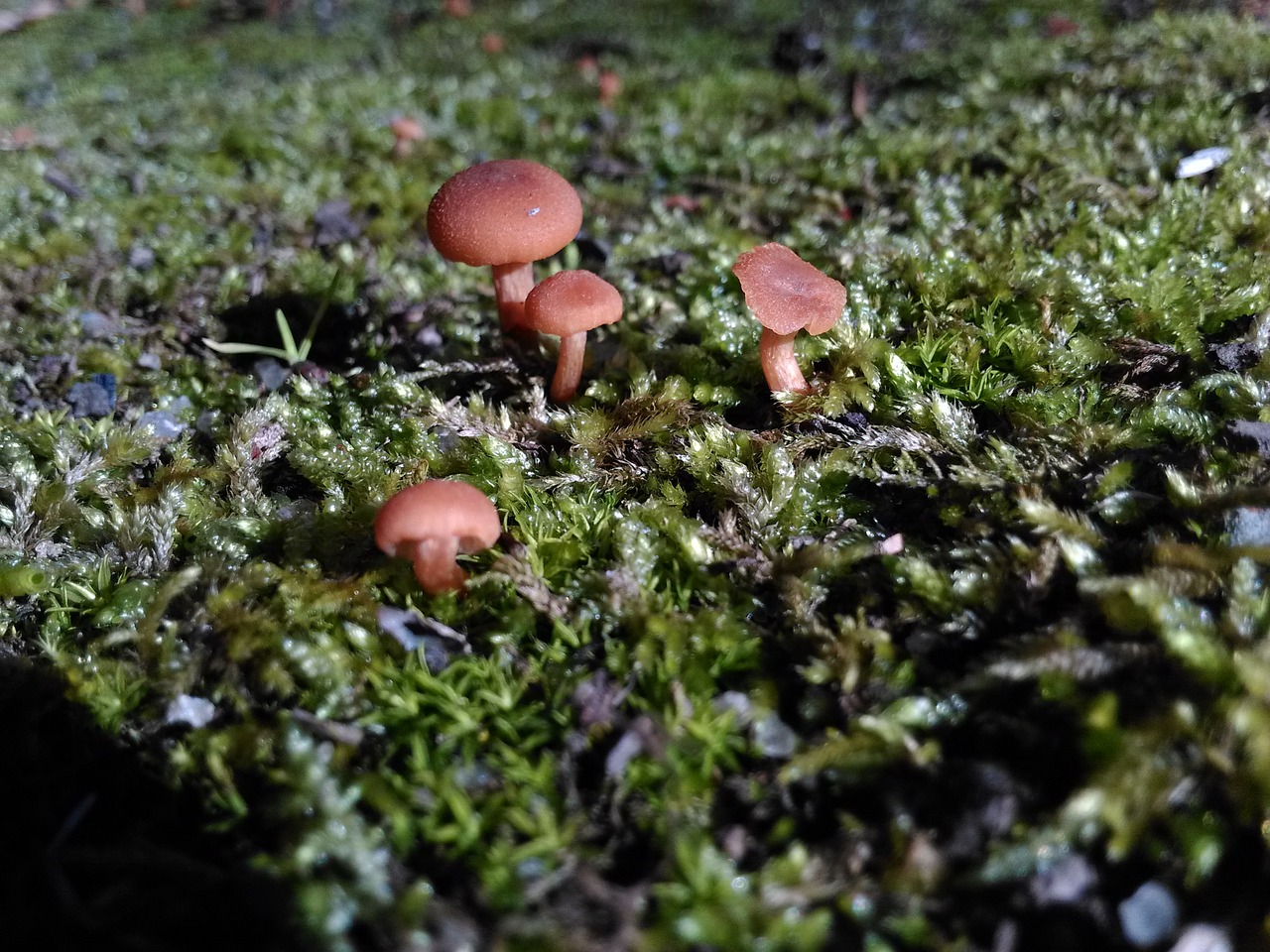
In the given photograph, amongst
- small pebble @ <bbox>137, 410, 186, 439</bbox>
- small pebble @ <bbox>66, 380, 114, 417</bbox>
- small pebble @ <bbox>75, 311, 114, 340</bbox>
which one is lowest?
small pebble @ <bbox>137, 410, 186, 439</bbox>

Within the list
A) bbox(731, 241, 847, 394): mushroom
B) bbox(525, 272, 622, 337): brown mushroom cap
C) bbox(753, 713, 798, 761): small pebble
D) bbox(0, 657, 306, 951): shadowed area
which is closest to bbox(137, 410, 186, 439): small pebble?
bbox(0, 657, 306, 951): shadowed area

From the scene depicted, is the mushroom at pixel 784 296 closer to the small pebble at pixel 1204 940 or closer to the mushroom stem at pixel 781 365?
the mushroom stem at pixel 781 365

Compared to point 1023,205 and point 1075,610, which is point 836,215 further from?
point 1075,610

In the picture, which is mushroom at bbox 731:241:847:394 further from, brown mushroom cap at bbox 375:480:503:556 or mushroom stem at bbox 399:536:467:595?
mushroom stem at bbox 399:536:467:595

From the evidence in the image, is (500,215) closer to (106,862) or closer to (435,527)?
(435,527)

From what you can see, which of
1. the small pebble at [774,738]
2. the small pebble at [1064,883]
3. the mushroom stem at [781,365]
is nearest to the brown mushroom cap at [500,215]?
the mushroom stem at [781,365]

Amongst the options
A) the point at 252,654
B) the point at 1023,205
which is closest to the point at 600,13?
the point at 1023,205
